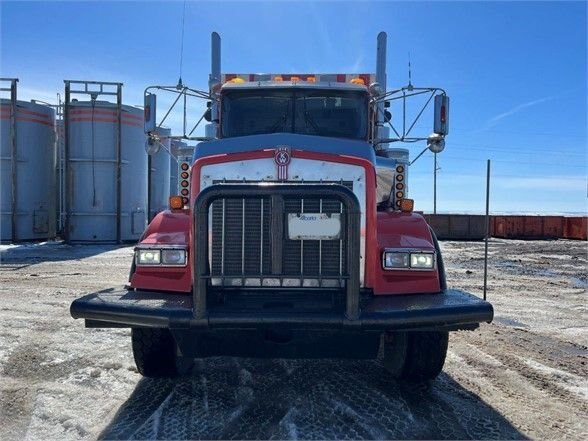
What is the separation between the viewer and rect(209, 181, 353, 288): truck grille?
3.18 meters

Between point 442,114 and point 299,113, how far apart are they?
1.54 metres

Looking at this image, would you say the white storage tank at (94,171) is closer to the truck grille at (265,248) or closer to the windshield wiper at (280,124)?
the windshield wiper at (280,124)

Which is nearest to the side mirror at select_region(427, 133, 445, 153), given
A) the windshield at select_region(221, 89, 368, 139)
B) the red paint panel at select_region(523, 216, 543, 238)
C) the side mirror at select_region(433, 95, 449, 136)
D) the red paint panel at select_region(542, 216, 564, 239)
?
the side mirror at select_region(433, 95, 449, 136)

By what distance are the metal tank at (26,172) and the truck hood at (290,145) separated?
55.9ft

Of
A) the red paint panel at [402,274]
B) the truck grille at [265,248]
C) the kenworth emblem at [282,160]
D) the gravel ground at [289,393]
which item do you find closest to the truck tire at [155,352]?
the gravel ground at [289,393]

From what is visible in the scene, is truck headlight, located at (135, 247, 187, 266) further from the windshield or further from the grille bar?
the windshield

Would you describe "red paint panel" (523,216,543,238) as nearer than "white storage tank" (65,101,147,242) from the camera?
No

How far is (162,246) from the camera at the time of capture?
11.4 feet

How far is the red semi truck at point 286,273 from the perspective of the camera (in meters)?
2.93

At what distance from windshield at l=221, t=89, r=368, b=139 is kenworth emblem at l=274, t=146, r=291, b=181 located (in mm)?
1420

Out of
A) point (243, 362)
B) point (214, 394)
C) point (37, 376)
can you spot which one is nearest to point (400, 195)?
point (243, 362)

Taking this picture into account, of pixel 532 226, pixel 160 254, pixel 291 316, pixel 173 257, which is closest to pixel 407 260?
pixel 291 316

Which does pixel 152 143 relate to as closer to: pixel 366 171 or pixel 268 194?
pixel 268 194

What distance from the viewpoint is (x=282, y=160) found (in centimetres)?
340
